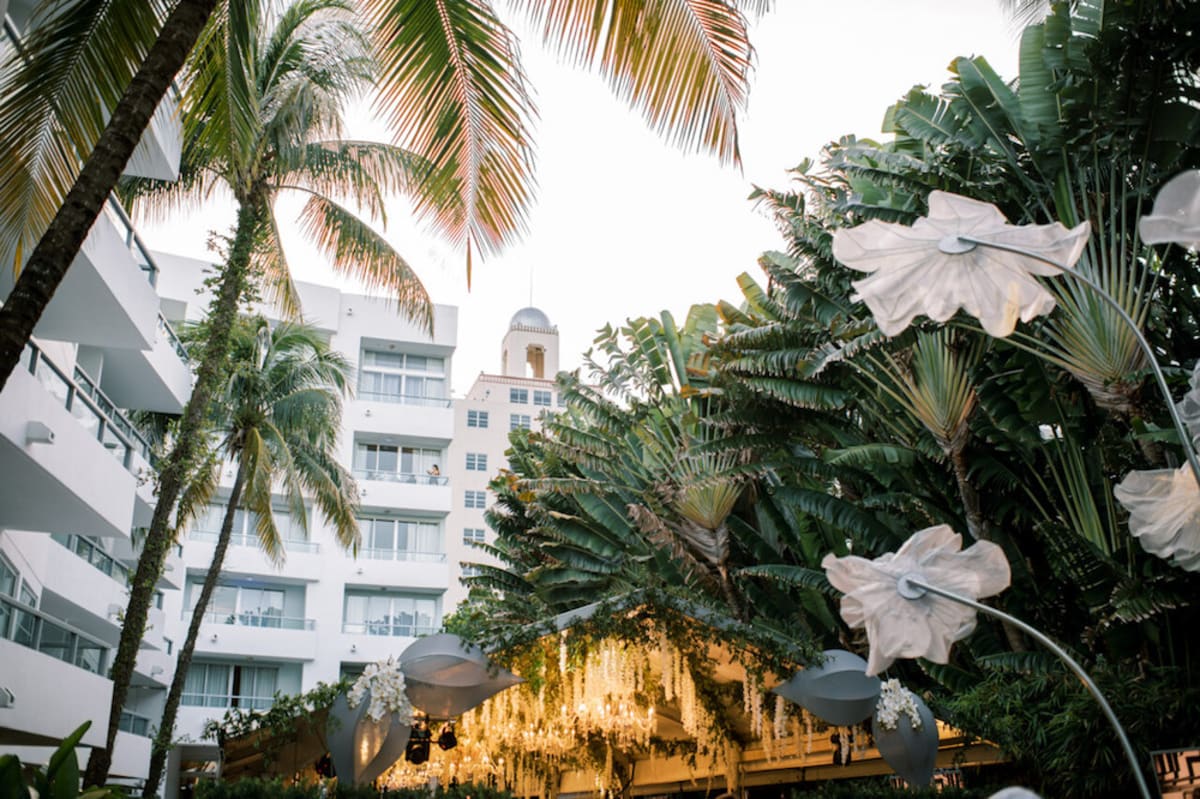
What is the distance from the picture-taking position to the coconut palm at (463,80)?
640 centimetres

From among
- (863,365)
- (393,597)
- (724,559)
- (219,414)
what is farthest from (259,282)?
(393,597)

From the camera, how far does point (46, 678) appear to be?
11.9 metres

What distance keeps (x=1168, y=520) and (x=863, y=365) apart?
459cm

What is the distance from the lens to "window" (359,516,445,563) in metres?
32.9

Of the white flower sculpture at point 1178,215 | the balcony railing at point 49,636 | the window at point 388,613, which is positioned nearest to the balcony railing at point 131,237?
the balcony railing at point 49,636

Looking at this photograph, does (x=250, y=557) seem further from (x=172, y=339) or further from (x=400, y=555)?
(x=172, y=339)

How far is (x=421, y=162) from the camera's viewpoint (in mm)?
7480

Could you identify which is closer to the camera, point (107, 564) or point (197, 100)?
point (197, 100)

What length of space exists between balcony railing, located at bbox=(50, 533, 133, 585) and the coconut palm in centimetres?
1161

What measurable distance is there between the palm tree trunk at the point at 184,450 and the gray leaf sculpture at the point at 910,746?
342 inches

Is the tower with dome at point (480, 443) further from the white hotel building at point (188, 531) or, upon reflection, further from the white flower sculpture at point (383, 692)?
the white flower sculpture at point (383, 692)

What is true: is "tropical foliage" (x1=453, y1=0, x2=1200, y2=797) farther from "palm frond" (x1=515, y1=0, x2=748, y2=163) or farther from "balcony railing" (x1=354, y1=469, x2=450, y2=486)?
"balcony railing" (x1=354, y1=469, x2=450, y2=486)

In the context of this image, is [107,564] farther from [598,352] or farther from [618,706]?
[618,706]

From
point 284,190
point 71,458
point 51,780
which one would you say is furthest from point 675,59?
point 284,190
